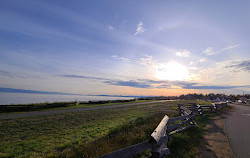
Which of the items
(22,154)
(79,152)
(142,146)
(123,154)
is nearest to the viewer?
(123,154)

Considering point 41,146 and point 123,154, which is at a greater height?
point 123,154

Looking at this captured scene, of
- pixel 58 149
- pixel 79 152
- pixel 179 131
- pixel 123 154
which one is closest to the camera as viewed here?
pixel 123 154

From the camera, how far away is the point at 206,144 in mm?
6832

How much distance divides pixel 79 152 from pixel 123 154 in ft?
11.5

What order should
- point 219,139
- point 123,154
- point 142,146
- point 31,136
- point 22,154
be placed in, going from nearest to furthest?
point 123,154 < point 142,146 < point 22,154 < point 219,139 < point 31,136

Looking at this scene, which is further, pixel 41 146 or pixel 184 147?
pixel 41 146

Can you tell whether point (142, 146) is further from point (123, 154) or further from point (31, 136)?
point (31, 136)

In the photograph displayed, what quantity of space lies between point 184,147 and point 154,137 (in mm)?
3430

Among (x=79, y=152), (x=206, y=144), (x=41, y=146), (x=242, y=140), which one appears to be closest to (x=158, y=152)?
(x=79, y=152)

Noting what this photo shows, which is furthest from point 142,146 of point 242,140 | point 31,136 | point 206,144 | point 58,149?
point 31,136

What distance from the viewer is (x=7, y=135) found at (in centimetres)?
930

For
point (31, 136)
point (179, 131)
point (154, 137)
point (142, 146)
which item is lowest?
point (31, 136)

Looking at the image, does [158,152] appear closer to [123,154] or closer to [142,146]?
[142,146]

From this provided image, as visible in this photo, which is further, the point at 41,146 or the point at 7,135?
the point at 7,135
